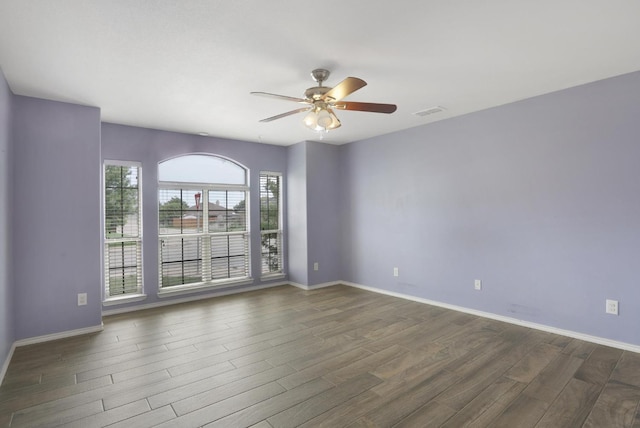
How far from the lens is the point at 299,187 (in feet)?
18.9

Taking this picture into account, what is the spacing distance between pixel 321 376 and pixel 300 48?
101 inches

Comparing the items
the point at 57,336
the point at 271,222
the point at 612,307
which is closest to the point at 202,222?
the point at 271,222

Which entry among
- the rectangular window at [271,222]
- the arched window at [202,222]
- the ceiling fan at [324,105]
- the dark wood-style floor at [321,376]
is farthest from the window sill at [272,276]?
the ceiling fan at [324,105]

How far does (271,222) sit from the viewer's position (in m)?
5.94

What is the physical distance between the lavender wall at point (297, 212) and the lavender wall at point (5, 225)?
3670mm

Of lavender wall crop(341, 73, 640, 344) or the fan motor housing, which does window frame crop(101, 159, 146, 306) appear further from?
lavender wall crop(341, 73, 640, 344)

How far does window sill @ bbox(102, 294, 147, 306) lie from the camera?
14.0 ft

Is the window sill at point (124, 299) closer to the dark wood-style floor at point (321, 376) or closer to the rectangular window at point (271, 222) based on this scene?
the dark wood-style floor at point (321, 376)

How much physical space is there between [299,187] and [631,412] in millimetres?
4675

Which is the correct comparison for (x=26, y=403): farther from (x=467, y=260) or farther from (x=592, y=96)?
(x=592, y=96)

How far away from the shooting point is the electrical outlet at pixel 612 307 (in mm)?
3090

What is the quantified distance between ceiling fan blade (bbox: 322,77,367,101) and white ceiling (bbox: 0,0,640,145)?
0.28 metres

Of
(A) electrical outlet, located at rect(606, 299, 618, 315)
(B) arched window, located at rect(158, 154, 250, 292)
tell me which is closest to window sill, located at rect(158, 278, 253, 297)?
(B) arched window, located at rect(158, 154, 250, 292)

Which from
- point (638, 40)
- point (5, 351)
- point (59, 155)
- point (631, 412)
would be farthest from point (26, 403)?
point (638, 40)
